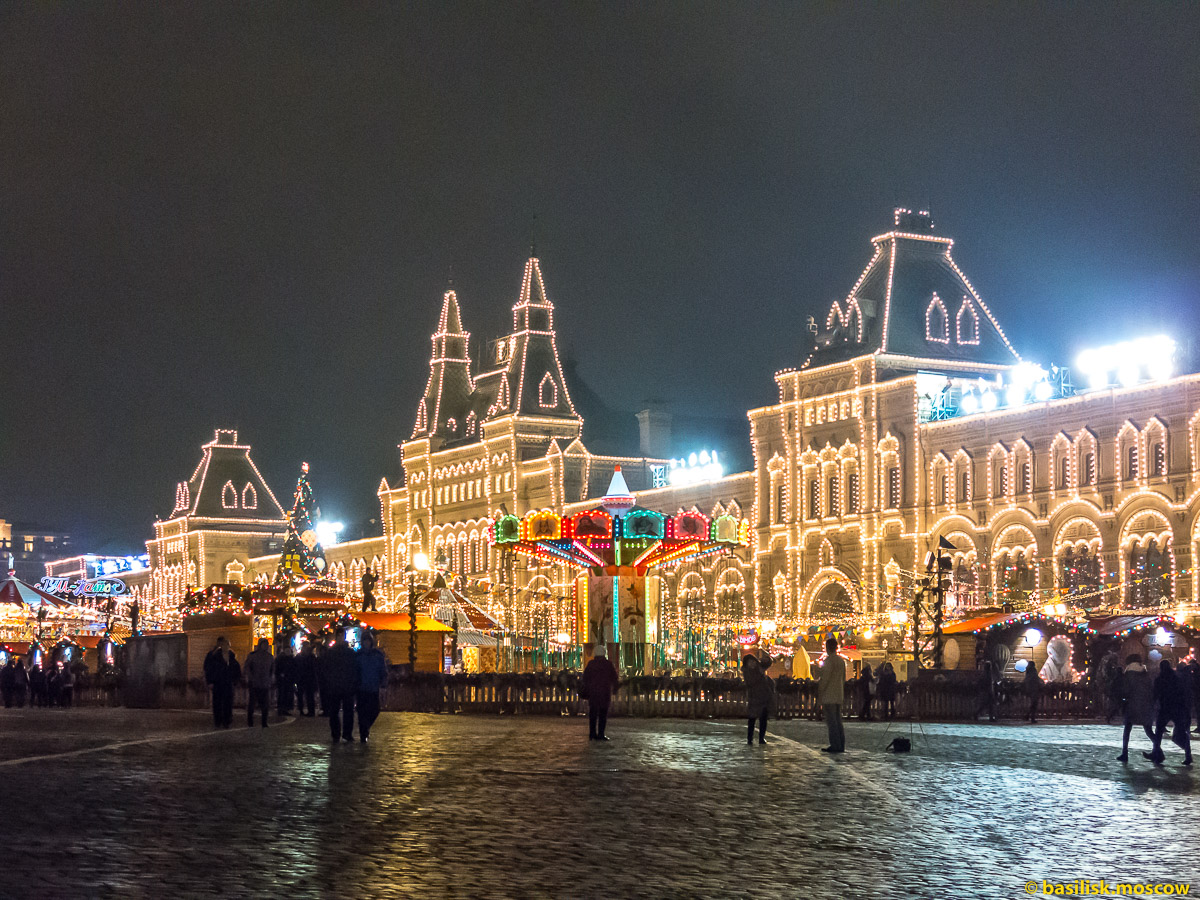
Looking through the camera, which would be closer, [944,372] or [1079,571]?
[1079,571]

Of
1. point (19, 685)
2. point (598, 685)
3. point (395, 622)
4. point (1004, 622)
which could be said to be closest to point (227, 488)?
point (395, 622)

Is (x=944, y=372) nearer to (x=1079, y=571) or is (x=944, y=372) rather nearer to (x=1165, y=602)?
(x=1079, y=571)

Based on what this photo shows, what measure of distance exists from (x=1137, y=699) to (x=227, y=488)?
110994mm

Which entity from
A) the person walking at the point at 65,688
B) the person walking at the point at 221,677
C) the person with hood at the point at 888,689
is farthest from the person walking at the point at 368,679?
the person walking at the point at 65,688

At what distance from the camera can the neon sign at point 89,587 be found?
5909 centimetres

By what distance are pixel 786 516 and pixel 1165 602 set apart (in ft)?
69.3

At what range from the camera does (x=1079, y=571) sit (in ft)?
179

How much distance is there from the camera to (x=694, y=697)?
3241 centimetres

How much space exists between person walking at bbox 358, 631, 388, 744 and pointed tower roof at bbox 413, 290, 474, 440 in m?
77.6

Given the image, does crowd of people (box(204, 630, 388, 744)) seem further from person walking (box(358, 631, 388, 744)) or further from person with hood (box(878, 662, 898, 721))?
person with hood (box(878, 662, 898, 721))

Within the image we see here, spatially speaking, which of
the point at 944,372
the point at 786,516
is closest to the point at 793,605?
the point at 786,516

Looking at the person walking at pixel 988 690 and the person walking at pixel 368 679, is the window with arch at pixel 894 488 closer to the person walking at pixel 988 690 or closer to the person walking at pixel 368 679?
the person walking at pixel 988 690

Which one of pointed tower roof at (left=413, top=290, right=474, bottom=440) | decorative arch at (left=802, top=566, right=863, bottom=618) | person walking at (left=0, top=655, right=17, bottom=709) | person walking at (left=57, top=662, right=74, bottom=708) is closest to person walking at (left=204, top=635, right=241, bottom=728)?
person walking at (left=0, top=655, right=17, bottom=709)

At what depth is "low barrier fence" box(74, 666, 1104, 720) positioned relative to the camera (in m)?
31.9
